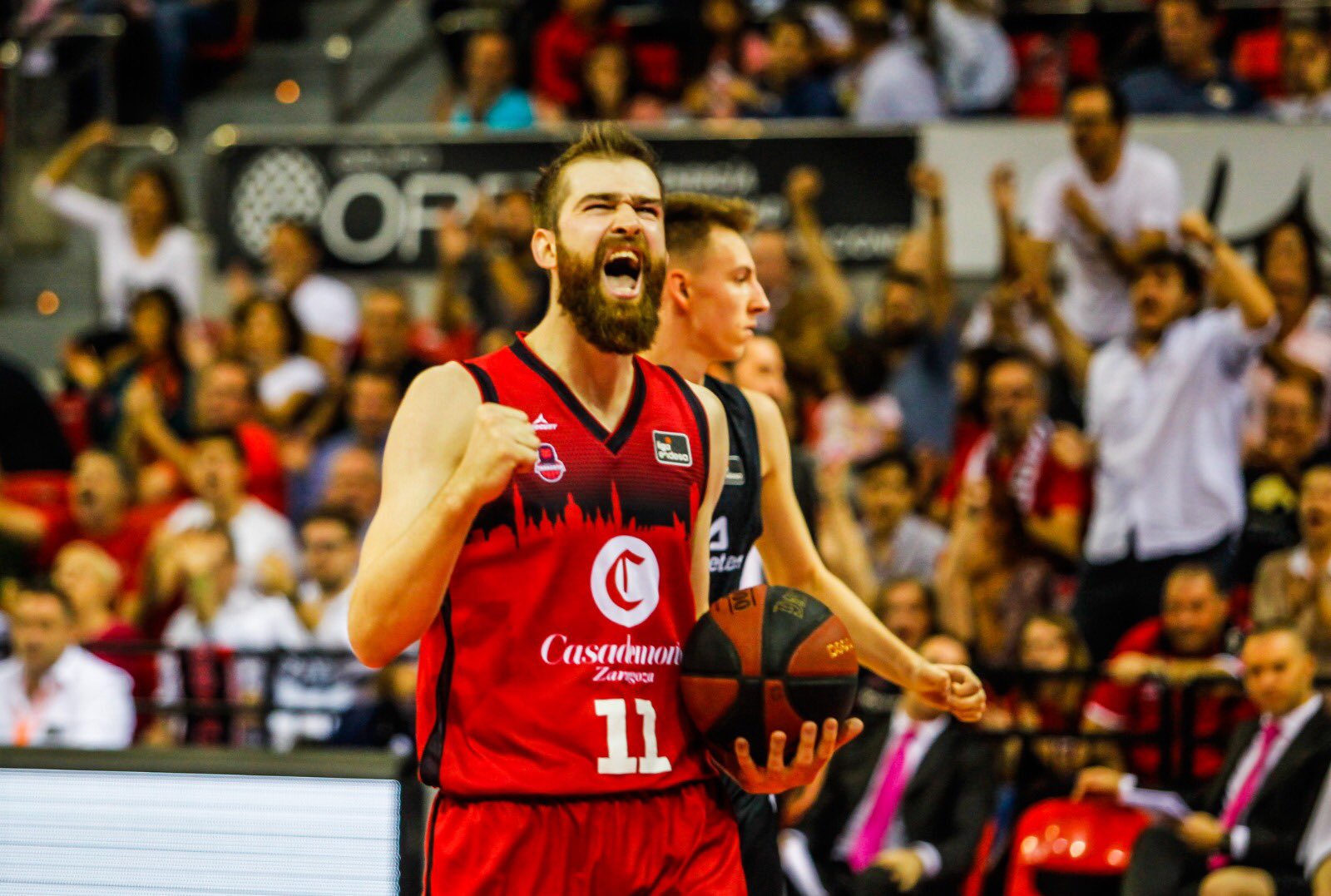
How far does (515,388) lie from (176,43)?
1095cm

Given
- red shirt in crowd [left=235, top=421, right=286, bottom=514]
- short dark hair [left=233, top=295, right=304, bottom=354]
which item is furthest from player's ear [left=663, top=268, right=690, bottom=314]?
short dark hair [left=233, top=295, right=304, bottom=354]

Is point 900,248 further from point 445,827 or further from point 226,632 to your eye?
point 445,827

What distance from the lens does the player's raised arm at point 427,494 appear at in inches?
139

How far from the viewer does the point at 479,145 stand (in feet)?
37.9

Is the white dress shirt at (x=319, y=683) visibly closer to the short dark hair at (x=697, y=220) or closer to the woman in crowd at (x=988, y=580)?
the woman in crowd at (x=988, y=580)

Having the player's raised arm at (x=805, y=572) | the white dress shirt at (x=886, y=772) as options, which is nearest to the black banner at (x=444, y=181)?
the white dress shirt at (x=886, y=772)

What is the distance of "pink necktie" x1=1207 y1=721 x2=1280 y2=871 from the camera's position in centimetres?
662

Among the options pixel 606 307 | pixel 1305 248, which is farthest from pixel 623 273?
pixel 1305 248

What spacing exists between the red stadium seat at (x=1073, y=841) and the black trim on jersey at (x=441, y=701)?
353 cm

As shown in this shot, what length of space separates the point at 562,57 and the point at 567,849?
9152 millimetres

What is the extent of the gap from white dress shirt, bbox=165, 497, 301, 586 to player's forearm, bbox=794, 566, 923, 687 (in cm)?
495

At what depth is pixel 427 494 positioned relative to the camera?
12.3 ft

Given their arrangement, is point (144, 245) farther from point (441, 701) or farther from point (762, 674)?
point (762, 674)

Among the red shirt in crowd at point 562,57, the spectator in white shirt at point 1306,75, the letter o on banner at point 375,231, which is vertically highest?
the red shirt in crowd at point 562,57
